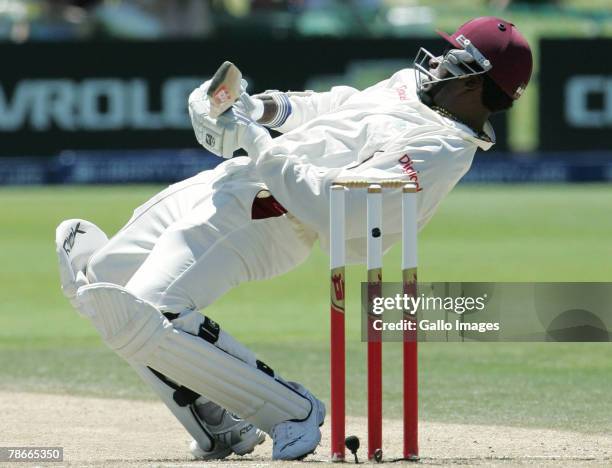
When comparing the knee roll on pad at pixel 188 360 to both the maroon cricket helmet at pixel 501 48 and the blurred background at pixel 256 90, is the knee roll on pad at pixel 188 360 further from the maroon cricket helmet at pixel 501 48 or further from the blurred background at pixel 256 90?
the blurred background at pixel 256 90

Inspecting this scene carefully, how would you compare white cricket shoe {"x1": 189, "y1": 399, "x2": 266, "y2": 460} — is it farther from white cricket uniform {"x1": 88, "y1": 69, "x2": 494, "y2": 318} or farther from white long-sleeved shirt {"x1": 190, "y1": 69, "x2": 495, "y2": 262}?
white long-sleeved shirt {"x1": 190, "y1": 69, "x2": 495, "y2": 262}

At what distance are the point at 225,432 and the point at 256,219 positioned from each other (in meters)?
0.80

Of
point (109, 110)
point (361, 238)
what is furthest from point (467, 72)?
point (109, 110)

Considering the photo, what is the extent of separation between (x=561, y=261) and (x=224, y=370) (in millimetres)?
7463

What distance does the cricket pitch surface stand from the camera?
4836mm

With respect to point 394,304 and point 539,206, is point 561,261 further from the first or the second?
point 394,304

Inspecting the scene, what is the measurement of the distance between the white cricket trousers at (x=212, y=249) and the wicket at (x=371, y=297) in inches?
13.7

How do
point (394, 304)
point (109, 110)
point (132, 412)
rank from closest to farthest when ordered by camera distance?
1. point (394, 304)
2. point (132, 412)
3. point (109, 110)

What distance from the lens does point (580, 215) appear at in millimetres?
15023

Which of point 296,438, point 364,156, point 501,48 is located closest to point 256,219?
point 364,156

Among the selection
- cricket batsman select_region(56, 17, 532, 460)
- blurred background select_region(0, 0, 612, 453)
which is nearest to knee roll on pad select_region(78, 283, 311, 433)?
cricket batsman select_region(56, 17, 532, 460)

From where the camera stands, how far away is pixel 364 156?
478 centimetres

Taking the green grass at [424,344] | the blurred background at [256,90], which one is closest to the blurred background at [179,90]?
the blurred background at [256,90]

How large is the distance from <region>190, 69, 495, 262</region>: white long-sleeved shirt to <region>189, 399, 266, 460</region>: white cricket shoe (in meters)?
0.73
